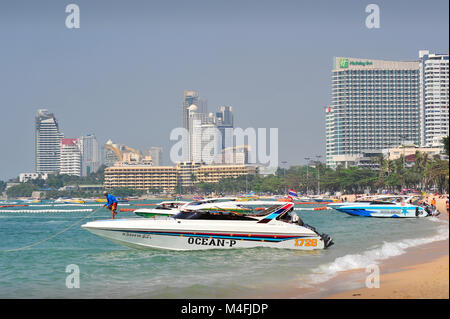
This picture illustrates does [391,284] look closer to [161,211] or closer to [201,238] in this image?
[201,238]

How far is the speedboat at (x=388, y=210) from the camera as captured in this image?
168 ft

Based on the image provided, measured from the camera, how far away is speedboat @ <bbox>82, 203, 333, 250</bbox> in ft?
78.7

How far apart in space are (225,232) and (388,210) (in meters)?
31.5

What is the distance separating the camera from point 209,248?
24016 mm

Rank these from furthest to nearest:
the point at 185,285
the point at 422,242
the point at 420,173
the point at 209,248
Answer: the point at 420,173
the point at 422,242
the point at 209,248
the point at 185,285

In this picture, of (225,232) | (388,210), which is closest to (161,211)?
(388,210)

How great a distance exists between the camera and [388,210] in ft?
172

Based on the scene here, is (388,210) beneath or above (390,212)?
above

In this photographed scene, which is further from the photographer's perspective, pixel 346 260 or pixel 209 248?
pixel 209 248

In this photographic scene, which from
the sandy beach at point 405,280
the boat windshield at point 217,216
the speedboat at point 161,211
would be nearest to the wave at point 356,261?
the sandy beach at point 405,280

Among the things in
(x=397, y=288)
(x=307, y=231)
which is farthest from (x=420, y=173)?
(x=397, y=288)

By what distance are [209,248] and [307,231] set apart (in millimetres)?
3774

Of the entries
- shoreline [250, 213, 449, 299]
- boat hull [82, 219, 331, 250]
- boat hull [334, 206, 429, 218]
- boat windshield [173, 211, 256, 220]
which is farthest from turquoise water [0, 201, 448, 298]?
boat hull [334, 206, 429, 218]
